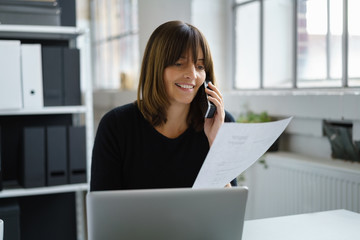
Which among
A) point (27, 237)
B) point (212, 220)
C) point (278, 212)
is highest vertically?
point (212, 220)

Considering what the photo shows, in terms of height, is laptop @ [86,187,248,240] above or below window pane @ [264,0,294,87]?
below

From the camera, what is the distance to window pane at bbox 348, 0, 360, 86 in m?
2.26

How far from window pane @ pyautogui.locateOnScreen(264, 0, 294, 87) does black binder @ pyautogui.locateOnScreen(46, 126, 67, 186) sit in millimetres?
1390

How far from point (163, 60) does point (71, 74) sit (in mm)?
1091

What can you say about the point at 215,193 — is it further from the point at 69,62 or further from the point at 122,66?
the point at 122,66

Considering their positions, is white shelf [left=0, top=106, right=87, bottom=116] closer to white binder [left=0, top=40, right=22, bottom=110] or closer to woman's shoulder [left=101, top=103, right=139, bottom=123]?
white binder [left=0, top=40, right=22, bottom=110]

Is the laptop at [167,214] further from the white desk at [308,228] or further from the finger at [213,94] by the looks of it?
the finger at [213,94]

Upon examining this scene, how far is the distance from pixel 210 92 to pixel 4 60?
1.25 m

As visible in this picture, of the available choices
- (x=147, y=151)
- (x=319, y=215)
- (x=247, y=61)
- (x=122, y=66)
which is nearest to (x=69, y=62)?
(x=147, y=151)

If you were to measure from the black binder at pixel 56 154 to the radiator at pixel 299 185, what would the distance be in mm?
1117

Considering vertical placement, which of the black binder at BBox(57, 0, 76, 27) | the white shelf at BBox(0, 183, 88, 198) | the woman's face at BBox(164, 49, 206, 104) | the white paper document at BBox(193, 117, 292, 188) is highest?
the black binder at BBox(57, 0, 76, 27)

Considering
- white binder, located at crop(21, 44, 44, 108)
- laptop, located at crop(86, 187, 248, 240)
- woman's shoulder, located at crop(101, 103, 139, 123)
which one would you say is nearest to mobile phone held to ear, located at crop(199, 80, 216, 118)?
woman's shoulder, located at crop(101, 103, 139, 123)

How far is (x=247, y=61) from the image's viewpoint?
3236mm

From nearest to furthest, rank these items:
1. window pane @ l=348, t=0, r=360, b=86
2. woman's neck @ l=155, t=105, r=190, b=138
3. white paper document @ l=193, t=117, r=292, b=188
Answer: white paper document @ l=193, t=117, r=292, b=188, woman's neck @ l=155, t=105, r=190, b=138, window pane @ l=348, t=0, r=360, b=86
